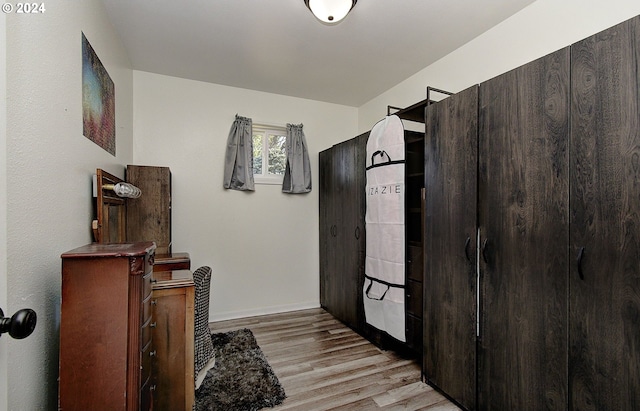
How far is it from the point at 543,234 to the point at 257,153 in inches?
119

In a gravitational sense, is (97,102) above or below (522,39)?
below

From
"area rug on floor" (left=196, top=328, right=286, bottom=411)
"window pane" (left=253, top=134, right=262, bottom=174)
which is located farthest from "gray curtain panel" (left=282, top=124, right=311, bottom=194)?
"area rug on floor" (left=196, top=328, right=286, bottom=411)

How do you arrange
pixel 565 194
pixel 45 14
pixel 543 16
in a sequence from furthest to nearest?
1. pixel 543 16
2. pixel 565 194
3. pixel 45 14

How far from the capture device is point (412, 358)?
8.24 feet

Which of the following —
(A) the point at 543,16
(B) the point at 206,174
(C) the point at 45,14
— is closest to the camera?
(C) the point at 45,14

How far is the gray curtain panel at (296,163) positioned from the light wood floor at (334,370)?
1600 millimetres

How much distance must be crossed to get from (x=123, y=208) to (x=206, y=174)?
108cm

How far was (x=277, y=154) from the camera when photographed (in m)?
3.78

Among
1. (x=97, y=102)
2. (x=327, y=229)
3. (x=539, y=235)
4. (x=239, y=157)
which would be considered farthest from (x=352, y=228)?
(x=97, y=102)

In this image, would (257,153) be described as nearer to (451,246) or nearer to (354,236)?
(354,236)

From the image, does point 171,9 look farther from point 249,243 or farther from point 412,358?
point 412,358

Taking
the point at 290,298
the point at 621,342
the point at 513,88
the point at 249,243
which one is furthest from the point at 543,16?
the point at 290,298

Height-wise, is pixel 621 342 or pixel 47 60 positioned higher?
pixel 47 60

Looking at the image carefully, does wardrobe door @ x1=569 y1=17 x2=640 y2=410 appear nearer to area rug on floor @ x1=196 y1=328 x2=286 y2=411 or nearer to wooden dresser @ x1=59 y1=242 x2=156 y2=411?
area rug on floor @ x1=196 y1=328 x2=286 y2=411
